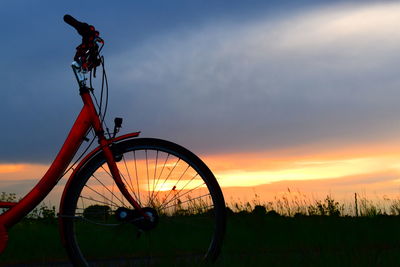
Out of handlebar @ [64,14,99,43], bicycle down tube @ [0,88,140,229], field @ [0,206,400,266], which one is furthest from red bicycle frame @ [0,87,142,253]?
field @ [0,206,400,266]

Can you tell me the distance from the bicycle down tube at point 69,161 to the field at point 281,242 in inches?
60.4

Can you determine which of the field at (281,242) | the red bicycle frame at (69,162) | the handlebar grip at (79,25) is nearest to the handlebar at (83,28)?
the handlebar grip at (79,25)

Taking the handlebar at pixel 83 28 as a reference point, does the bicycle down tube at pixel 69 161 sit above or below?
below

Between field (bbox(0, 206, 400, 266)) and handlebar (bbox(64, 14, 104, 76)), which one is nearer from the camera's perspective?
handlebar (bbox(64, 14, 104, 76))

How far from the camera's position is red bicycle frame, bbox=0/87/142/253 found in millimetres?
4543

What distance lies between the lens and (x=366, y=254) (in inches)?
221

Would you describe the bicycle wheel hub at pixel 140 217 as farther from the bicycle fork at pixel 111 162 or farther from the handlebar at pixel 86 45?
the handlebar at pixel 86 45

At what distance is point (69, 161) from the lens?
4.60 m

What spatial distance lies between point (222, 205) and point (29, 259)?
3.52m

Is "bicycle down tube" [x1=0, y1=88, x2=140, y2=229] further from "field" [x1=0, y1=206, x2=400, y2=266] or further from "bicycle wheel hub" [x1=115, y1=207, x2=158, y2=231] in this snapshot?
"field" [x1=0, y1=206, x2=400, y2=266]

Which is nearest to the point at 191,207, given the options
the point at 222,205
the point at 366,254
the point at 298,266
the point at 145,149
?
the point at 222,205

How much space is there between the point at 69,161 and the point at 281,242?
407cm

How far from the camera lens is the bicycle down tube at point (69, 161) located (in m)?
4.55

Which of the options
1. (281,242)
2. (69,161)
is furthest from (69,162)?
(281,242)
